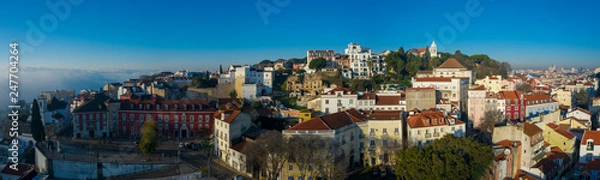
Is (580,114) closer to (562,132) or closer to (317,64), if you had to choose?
(562,132)

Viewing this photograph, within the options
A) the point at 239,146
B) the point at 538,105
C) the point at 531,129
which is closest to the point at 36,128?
the point at 239,146

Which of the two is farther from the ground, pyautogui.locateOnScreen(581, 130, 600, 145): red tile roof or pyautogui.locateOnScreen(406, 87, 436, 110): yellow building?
pyautogui.locateOnScreen(406, 87, 436, 110): yellow building

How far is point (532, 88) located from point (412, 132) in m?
30.8

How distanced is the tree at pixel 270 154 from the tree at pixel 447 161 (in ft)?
22.7

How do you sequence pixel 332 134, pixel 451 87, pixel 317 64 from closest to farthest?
pixel 332 134 < pixel 451 87 < pixel 317 64

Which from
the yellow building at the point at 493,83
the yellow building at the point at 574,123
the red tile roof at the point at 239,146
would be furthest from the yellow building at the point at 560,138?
the red tile roof at the point at 239,146

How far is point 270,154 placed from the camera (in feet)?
87.1

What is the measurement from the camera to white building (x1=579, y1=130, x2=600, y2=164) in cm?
3189

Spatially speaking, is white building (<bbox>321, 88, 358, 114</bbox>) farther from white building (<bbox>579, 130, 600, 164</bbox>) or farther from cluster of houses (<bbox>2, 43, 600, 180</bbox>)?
white building (<bbox>579, 130, 600, 164</bbox>)

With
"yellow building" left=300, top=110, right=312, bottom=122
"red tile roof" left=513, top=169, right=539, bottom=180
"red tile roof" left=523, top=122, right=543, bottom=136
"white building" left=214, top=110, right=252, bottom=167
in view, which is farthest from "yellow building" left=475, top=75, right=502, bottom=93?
"white building" left=214, top=110, right=252, bottom=167

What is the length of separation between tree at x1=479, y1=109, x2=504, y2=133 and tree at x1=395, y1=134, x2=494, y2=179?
40.2 feet

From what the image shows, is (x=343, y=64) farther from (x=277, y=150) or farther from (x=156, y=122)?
(x=277, y=150)

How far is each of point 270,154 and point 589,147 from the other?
23.9m

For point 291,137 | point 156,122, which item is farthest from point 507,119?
point 156,122
